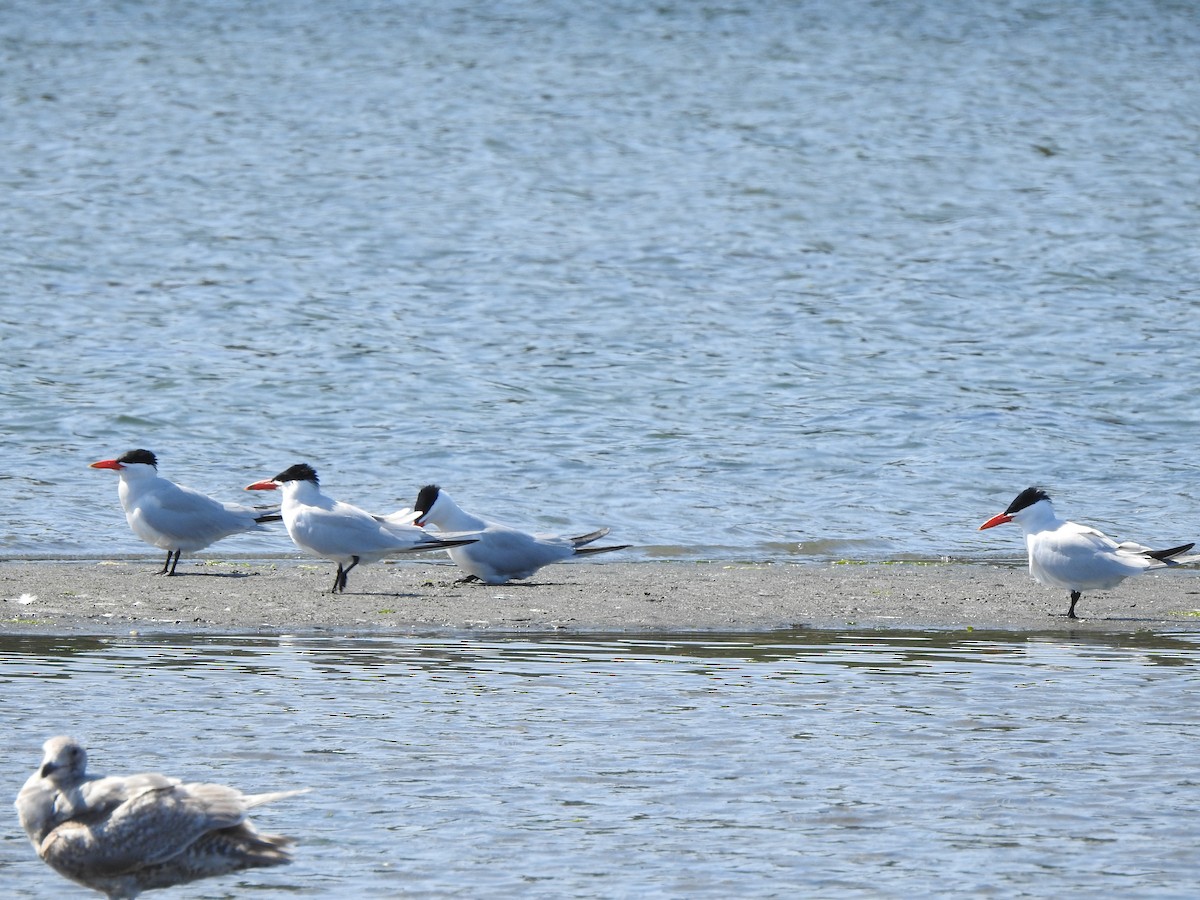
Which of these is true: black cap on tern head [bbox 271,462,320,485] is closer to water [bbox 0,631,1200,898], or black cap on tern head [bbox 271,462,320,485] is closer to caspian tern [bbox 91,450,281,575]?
caspian tern [bbox 91,450,281,575]

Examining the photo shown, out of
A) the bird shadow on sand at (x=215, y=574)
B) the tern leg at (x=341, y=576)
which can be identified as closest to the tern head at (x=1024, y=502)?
the tern leg at (x=341, y=576)

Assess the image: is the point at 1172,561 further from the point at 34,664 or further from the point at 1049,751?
the point at 34,664

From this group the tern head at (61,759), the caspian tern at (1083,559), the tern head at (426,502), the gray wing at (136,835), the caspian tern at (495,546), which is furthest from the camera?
the tern head at (426,502)

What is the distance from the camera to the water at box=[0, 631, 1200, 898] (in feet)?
19.2

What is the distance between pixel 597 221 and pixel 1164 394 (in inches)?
401

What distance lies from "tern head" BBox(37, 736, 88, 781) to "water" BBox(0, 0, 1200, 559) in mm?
7356

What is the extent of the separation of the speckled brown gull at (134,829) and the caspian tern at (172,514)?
246 inches

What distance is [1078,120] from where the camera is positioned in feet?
111

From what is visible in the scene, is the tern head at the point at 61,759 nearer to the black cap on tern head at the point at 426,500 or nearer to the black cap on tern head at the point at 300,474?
the black cap on tern head at the point at 300,474

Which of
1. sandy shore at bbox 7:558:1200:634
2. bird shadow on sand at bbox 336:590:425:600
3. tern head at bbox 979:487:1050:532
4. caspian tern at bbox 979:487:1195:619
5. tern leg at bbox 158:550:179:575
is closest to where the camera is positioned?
sandy shore at bbox 7:558:1200:634

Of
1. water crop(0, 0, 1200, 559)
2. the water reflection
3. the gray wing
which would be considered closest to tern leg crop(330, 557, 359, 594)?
the water reflection

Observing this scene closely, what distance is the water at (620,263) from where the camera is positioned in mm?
15797

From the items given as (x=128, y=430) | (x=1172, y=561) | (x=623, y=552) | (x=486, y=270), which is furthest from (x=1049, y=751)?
(x=486, y=270)

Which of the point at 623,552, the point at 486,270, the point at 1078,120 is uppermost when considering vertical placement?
the point at 1078,120
